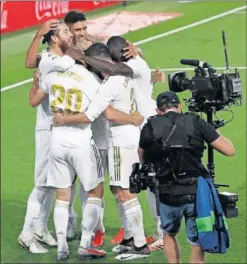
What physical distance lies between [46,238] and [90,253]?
2.56 feet

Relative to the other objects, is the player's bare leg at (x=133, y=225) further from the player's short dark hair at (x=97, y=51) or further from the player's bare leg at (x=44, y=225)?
the player's short dark hair at (x=97, y=51)

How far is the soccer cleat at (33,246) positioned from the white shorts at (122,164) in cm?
127

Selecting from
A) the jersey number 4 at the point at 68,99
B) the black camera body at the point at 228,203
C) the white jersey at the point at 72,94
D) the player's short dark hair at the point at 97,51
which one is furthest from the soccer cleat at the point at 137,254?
the player's short dark hair at the point at 97,51

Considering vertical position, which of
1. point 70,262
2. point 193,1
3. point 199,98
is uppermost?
point 193,1

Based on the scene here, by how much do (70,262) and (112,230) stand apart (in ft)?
4.01

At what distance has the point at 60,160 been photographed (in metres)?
11.4

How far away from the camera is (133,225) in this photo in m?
11.5

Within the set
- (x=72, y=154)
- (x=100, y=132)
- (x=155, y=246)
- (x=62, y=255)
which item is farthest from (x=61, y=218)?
(x=155, y=246)

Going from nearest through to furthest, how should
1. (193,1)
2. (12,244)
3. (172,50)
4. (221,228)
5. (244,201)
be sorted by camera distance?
(221,228), (12,244), (244,201), (172,50), (193,1)

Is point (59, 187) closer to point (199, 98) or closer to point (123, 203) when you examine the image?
point (123, 203)

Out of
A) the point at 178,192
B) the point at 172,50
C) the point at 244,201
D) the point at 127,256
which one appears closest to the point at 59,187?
the point at 127,256

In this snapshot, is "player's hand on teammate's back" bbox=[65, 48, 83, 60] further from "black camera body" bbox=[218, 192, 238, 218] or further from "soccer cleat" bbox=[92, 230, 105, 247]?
"black camera body" bbox=[218, 192, 238, 218]

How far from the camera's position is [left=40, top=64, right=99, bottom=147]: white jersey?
36.3 feet

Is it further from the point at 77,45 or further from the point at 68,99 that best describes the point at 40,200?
the point at 77,45
